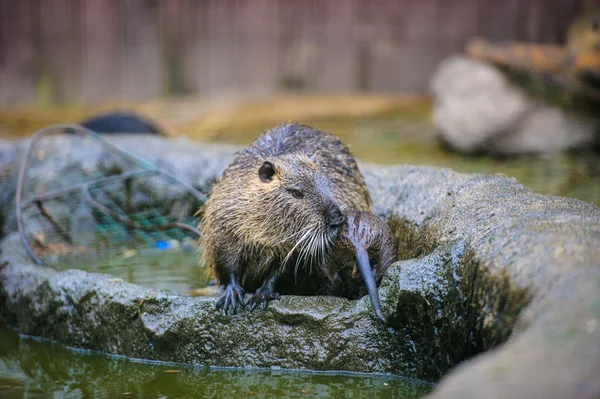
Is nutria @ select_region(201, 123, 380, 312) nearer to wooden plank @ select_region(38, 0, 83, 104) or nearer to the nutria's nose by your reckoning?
the nutria's nose

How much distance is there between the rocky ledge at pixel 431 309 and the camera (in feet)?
6.33

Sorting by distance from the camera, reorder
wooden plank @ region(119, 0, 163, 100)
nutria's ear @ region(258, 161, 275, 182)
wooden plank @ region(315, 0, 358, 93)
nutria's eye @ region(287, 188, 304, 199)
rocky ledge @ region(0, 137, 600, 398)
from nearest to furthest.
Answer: rocky ledge @ region(0, 137, 600, 398)
nutria's eye @ region(287, 188, 304, 199)
nutria's ear @ region(258, 161, 275, 182)
wooden plank @ region(119, 0, 163, 100)
wooden plank @ region(315, 0, 358, 93)

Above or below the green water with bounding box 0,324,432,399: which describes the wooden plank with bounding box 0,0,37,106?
above

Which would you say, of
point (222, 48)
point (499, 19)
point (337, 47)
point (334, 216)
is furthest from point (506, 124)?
point (222, 48)

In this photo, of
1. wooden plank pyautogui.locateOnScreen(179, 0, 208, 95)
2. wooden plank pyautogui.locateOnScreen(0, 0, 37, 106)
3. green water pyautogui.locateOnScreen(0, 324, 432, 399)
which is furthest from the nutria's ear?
wooden plank pyautogui.locateOnScreen(0, 0, 37, 106)

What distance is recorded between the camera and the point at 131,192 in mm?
5398

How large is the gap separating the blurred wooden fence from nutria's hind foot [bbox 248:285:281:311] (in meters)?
6.88

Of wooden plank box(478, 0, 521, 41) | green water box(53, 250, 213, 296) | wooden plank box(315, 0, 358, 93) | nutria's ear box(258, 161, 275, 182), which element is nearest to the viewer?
nutria's ear box(258, 161, 275, 182)

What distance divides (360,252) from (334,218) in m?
0.19

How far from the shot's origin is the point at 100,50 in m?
9.98

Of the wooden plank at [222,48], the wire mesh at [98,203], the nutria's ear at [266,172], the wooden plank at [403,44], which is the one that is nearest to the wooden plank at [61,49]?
the wooden plank at [222,48]

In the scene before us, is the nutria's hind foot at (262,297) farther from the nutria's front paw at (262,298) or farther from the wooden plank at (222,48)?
the wooden plank at (222,48)

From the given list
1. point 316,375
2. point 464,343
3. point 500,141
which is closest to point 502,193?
point 464,343

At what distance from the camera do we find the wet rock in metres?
6.97
